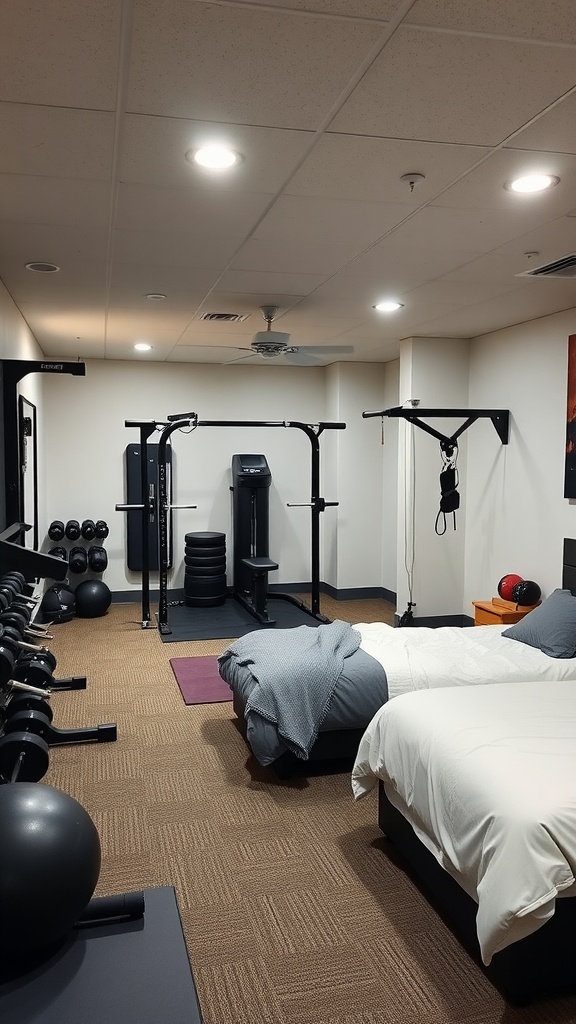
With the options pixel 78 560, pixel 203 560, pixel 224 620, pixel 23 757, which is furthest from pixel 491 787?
pixel 78 560

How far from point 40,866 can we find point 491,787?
128cm

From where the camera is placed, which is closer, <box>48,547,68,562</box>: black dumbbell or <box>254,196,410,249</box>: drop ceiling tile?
<box>254,196,410,249</box>: drop ceiling tile

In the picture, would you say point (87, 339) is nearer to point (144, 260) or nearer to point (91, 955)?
point (144, 260)

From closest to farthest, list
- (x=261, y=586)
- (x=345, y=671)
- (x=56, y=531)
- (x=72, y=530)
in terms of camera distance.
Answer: (x=345, y=671)
(x=261, y=586)
(x=56, y=531)
(x=72, y=530)

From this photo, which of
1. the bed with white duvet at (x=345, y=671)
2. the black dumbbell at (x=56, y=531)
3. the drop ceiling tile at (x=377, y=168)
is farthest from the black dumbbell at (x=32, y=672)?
the black dumbbell at (x=56, y=531)

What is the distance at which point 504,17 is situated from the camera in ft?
5.65

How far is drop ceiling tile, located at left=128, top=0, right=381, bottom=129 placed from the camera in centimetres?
175

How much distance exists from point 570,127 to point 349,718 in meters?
2.55

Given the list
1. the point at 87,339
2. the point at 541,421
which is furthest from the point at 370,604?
the point at 87,339

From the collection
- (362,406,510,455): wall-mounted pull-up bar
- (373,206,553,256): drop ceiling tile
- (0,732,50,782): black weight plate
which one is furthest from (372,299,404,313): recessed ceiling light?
(0,732,50,782): black weight plate

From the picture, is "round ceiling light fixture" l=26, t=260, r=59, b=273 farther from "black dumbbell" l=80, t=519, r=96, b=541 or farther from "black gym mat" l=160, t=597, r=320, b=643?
"black dumbbell" l=80, t=519, r=96, b=541

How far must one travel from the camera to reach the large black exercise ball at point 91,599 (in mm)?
7020

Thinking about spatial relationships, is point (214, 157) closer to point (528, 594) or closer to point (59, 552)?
point (528, 594)

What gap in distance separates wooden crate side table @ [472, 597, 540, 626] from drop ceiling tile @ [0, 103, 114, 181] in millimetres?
3920
